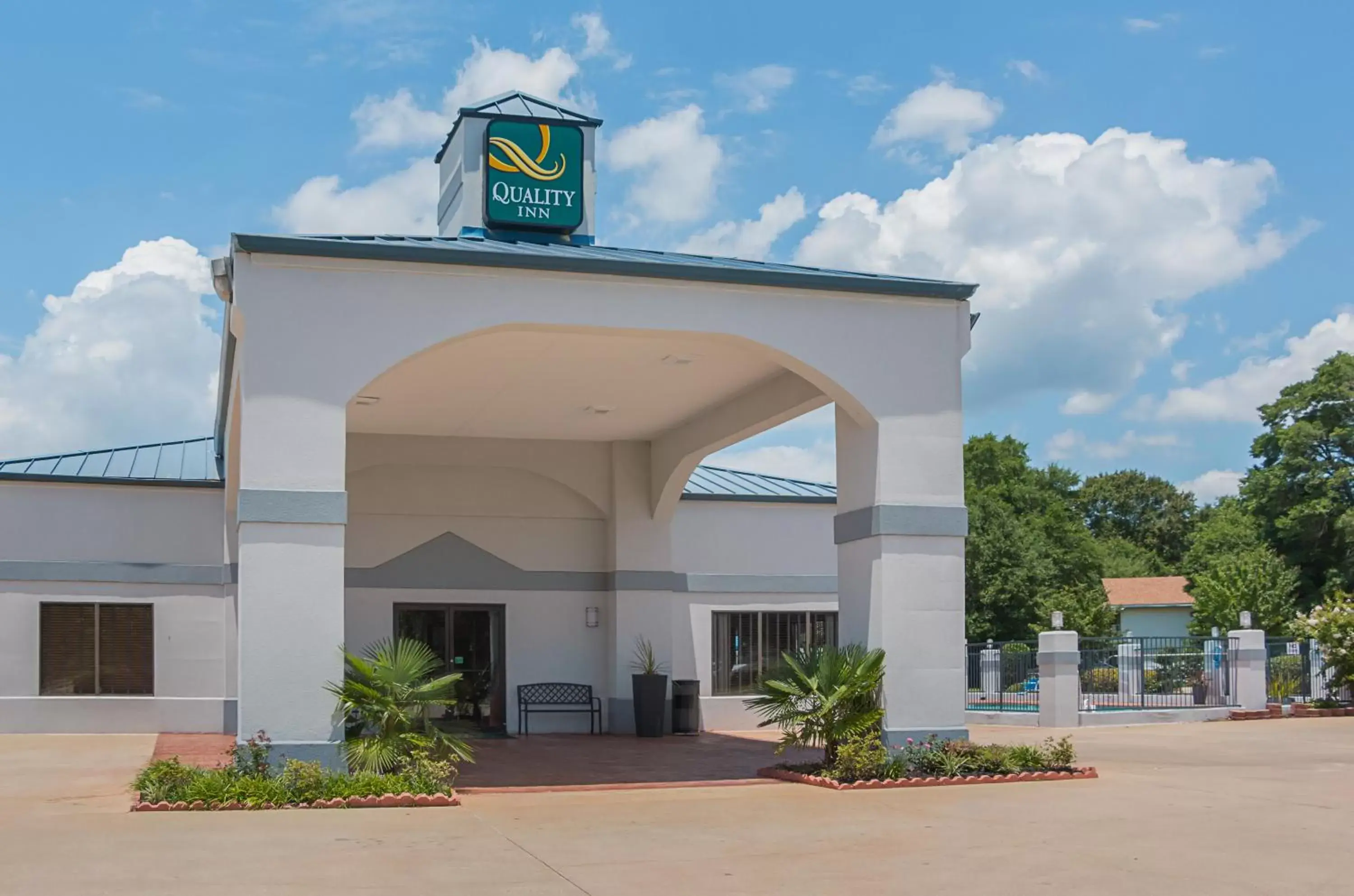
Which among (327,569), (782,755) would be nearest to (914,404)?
(782,755)

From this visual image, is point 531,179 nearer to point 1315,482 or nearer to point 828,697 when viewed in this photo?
point 828,697

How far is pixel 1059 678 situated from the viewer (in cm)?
2442

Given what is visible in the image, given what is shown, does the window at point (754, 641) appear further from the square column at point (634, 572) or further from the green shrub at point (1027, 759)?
the green shrub at point (1027, 759)

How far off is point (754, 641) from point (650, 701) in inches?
113

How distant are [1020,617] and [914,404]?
130ft

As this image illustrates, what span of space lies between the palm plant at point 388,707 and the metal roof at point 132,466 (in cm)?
1147

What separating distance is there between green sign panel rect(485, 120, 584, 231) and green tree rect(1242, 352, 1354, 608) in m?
34.7

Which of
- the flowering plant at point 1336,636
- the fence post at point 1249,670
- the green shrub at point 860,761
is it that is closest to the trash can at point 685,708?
the green shrub at point 860,761

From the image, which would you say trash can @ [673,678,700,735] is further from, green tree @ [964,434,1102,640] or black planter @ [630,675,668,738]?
green tree @ [964,434,1102,640]

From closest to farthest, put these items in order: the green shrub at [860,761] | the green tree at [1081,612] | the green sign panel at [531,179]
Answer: the green shrub at [860,761] → the green sign panel at [531,179] → the green tree at [1081,612]

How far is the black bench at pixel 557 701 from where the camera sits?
23.4 meters

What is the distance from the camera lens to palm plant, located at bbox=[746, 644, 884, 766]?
14812 millimetres

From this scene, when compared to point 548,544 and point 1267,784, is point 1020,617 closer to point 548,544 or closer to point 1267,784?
point 548,544

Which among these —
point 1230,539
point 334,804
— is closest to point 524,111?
point 334,804
